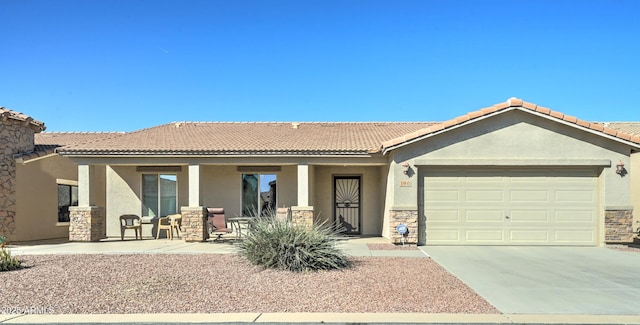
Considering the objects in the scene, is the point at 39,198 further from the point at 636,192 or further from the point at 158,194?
the point at 636,192

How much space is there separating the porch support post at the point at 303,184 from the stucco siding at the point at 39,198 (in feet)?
29.2

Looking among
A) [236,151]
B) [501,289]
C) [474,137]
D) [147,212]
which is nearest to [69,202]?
[147,212]

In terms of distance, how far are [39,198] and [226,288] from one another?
11386mm

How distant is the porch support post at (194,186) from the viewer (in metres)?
14.5

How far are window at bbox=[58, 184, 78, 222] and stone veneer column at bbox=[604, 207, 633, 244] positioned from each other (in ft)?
58.4

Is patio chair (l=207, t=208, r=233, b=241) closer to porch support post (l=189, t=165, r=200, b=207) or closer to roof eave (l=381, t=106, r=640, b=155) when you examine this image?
porch support post (l=189, t=165, r=200, b=207)

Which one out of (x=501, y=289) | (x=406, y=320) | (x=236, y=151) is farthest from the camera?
(x=236, y=151)

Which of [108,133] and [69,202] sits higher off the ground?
[108,133]

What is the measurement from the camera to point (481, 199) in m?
13.3

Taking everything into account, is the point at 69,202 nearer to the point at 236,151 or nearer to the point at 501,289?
the point at 236,151

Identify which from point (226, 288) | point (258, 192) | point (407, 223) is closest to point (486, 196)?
point (407, 223)

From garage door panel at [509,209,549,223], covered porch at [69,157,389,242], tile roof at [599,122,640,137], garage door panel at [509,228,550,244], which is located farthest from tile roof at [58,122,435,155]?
tile roof at [599,122,640,137]

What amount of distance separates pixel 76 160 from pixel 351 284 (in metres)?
11.1

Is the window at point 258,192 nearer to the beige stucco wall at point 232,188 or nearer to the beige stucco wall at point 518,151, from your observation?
the beige stucco wall at point 232,188
